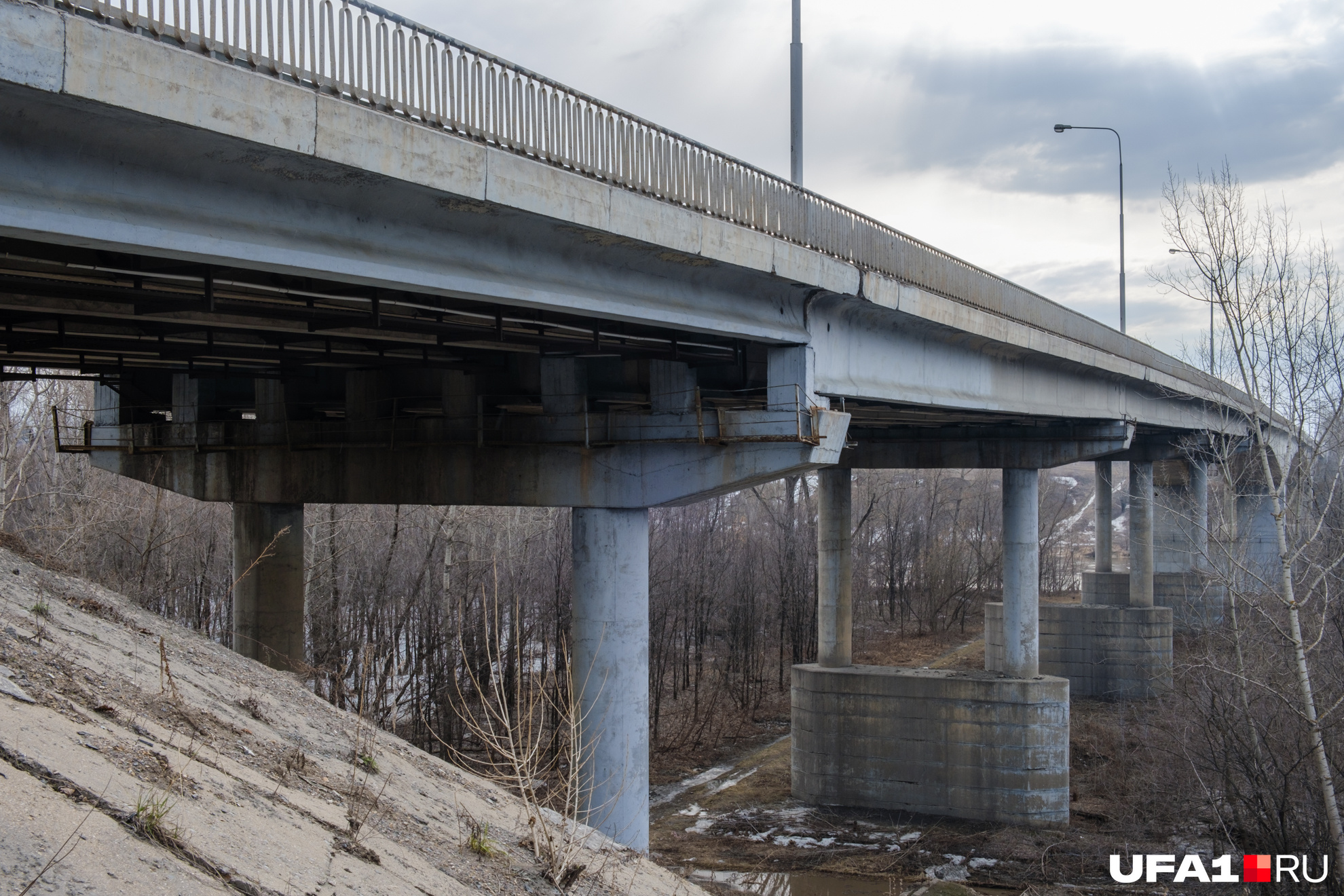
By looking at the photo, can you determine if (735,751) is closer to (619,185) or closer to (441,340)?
(441,340)

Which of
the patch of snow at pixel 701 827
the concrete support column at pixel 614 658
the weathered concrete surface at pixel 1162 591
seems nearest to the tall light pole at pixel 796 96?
the concrete support column at pixel 614 658

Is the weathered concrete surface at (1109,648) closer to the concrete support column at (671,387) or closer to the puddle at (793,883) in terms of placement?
the puddle at (793,883)

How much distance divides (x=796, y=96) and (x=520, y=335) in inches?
231

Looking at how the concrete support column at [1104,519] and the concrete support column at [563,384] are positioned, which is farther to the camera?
the concrete support column at [1104,519]

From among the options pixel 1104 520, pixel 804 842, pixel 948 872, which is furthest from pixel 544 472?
pixel 1104 520

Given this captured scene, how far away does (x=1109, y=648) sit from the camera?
3469 cm

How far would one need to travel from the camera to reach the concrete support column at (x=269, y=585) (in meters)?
19.0

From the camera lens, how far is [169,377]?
764 inches

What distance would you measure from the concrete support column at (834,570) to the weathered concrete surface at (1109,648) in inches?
554

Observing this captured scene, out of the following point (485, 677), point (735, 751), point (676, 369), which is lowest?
point (735, 751)

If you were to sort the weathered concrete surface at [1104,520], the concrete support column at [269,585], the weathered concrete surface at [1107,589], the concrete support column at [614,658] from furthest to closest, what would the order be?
the weathered concrete surface at [1104,520], the weathered concrete surface at [1107,589], the concrete support column at [269,585], the concrete support column at [614,658]

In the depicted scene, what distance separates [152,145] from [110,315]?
4.74 m

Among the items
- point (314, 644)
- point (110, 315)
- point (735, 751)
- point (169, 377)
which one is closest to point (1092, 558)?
point (735, 751)

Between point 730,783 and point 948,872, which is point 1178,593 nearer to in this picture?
point 730,783
